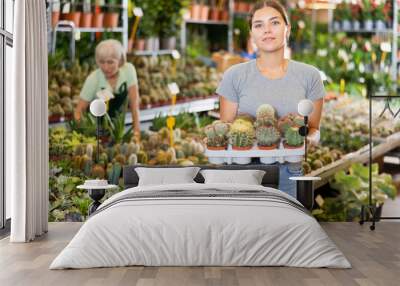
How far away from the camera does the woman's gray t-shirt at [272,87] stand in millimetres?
9047

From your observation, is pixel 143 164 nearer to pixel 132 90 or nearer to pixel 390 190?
pixel 132 90

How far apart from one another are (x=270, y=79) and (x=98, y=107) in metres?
1.96

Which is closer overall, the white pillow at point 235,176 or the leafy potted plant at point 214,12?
the white pillow at point 235,176

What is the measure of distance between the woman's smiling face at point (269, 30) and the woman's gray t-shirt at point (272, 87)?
0.24 meters

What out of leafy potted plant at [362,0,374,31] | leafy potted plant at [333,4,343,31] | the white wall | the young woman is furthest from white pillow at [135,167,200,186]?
leafy potted plant at [362,0,374,31]

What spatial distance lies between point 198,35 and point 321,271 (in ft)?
16.9

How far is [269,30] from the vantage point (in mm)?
9281

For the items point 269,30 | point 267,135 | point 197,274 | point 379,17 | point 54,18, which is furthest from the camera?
point 379,17

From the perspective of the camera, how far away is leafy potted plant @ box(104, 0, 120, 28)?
9.66 meters

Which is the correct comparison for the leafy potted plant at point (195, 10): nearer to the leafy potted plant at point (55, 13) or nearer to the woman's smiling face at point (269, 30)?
the woman's smiling face at point (269, 30)

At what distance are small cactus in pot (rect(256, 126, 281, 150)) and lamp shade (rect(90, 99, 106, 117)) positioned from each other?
174 cm

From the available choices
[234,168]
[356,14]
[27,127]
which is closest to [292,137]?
[234,168]

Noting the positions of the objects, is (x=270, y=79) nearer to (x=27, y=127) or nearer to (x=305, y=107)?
(x=305, y=107)

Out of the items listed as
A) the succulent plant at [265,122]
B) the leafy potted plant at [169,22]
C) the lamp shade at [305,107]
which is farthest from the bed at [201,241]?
the leafy potted plant at [169,22]
